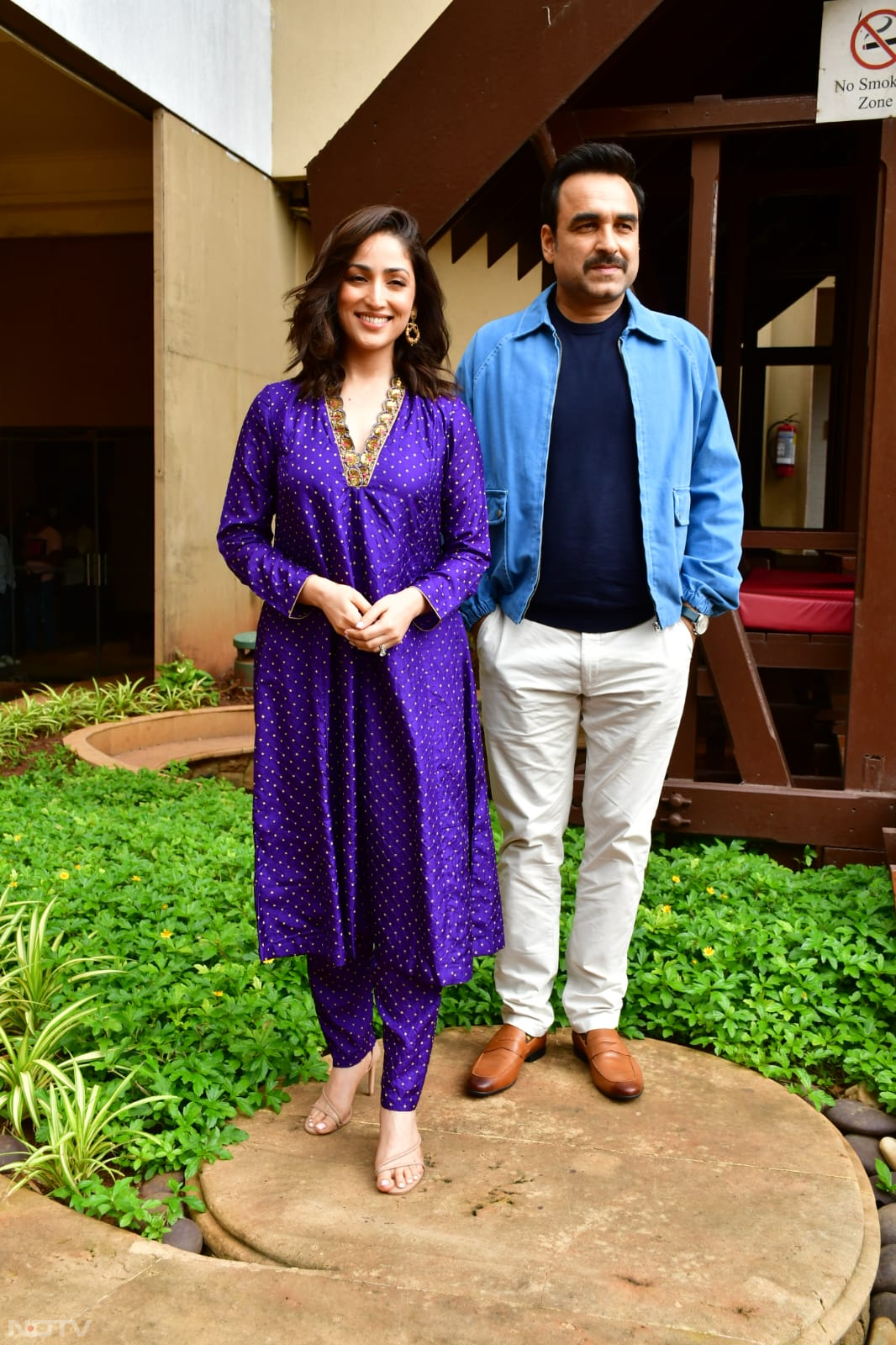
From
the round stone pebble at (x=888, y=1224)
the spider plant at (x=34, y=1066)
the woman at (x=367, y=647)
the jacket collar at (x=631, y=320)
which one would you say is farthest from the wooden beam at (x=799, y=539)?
the spider plant at (x=34, y=1066)

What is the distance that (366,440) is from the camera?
7.85ft

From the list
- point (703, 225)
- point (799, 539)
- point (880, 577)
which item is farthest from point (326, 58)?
point (880, 577)

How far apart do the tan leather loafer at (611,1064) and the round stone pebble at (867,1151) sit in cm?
50

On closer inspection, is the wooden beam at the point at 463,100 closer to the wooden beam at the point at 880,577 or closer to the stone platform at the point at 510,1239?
the wooden beam at the point at 880,577

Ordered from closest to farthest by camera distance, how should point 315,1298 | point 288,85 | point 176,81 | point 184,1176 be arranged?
point 315,1298
point 184,1176
point 176,81
point 288,85

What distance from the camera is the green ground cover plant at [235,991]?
260 cm

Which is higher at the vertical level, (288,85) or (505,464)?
(288,85)

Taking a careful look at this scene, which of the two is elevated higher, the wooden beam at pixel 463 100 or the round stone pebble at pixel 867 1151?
the wooden beam at pixel 463 100

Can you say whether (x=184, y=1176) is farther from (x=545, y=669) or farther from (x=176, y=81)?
(x=176, y=81)

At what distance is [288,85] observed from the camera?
9.22m

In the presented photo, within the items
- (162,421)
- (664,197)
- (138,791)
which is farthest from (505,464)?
(162,421)

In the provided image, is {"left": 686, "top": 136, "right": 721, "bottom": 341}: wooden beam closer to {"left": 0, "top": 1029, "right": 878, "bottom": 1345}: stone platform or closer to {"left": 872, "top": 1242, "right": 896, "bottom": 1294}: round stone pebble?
{"left": 0, "top": 1029, "right": 878, "bottom": 1345}: stone platform

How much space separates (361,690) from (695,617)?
3.08ft

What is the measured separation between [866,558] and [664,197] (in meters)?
2.85
